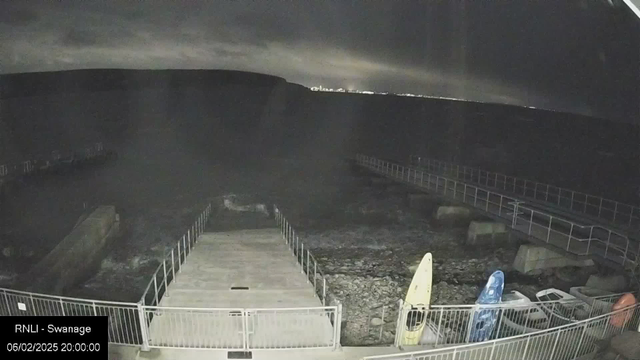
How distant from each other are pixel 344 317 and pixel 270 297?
1.75 feet

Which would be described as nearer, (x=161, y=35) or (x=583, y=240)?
(x=161, y=35)

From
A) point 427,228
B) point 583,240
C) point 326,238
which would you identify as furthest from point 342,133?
point 583,240

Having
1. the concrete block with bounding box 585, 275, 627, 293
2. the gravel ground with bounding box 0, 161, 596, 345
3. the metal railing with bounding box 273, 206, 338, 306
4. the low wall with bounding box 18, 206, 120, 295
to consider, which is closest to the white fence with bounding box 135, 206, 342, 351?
the metal railing with bounding box 273, 206, 338, 306

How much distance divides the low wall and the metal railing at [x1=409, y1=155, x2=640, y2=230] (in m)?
2.52

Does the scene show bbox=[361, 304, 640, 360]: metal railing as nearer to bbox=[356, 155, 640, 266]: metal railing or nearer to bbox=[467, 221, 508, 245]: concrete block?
bbox=[356, 155, 640, 266]: metal railing

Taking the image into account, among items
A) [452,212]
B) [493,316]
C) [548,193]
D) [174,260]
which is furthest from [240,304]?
[548,193]

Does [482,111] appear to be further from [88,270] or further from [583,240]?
[88,270]

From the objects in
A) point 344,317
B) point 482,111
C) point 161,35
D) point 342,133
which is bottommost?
point 344,317

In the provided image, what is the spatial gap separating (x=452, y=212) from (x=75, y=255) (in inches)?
120

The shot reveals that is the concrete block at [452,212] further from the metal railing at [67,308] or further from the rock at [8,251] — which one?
the rock at [8,251]

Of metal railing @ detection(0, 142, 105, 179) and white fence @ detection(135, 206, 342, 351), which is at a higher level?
metal railing @ detection(0, 142, 105, 179)

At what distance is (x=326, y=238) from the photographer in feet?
10.9

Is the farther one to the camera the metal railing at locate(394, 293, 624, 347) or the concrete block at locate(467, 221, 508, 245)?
the concrete block at locate(467, 221, 508, 245)

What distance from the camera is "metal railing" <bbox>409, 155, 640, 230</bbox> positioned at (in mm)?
2600
